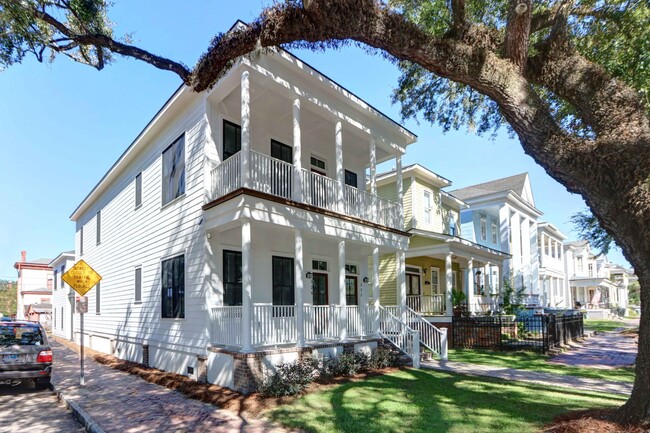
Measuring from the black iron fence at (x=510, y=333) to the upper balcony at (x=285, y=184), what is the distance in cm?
662

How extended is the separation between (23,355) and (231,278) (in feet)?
16.4

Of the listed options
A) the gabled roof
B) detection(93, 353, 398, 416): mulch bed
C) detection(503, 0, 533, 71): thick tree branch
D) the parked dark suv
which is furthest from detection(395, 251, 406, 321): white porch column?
the gabled roof

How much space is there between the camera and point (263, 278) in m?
11.7

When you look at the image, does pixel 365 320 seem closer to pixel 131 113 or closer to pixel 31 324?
pixel 31 324

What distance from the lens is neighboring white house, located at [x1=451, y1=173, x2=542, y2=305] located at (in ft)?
86.7

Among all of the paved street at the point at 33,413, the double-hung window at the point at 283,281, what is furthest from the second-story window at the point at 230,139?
the paved street at the point at 33,413

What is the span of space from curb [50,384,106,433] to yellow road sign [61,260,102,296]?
237cm

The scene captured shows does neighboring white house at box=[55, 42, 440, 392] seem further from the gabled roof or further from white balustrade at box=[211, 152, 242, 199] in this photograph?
the gabled roof

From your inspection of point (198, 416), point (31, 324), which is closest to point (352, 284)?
point (198, 416)

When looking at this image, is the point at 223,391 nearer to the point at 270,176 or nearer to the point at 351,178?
the point at 270,176

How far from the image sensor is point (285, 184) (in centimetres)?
1073

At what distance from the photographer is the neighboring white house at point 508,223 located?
26.4 m

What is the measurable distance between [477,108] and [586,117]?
729cm

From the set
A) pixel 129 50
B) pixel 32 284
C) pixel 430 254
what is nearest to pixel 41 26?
pixel 129 50
